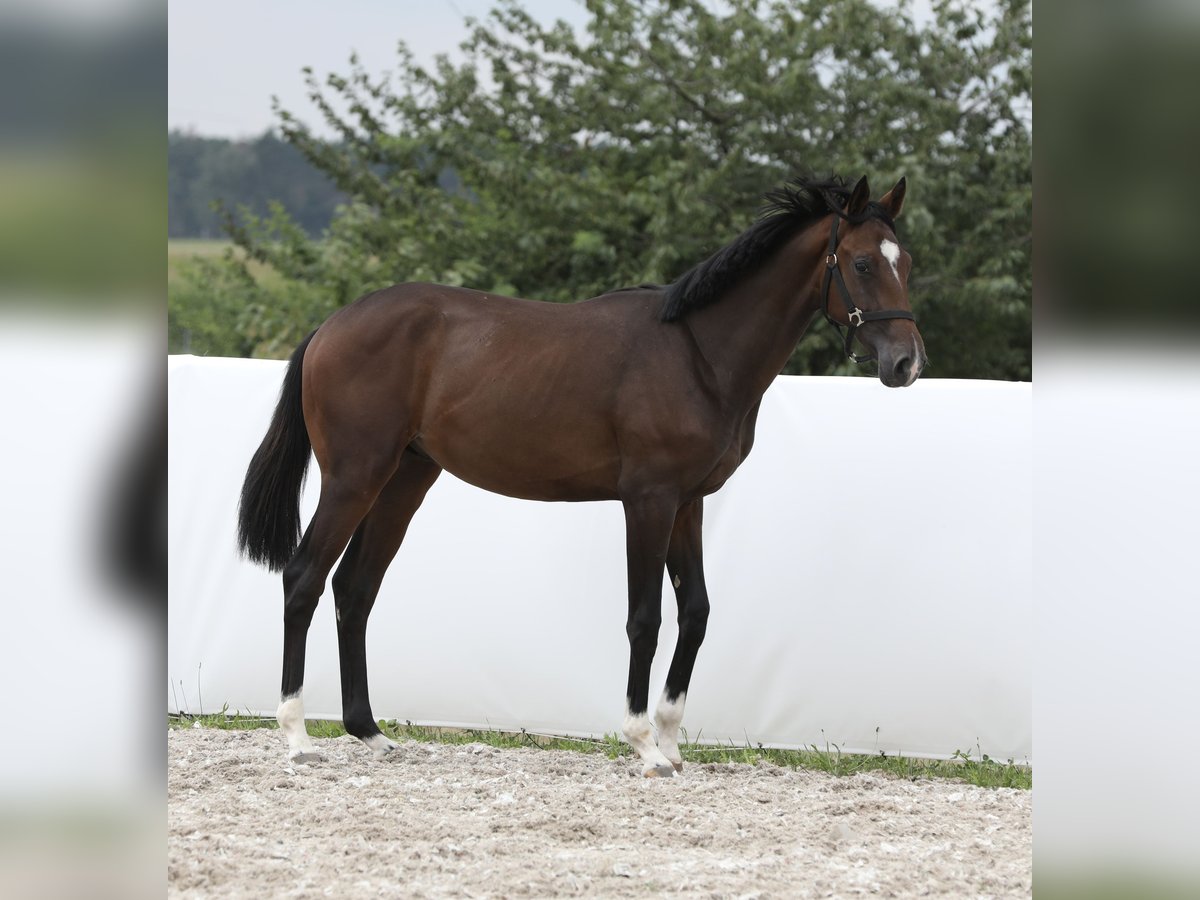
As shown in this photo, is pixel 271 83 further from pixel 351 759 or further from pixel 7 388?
pixel 7 388

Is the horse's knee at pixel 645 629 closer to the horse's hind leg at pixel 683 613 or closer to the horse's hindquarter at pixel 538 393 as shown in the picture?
the horse's hind leg at pixel 683 613

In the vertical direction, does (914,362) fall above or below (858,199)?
below

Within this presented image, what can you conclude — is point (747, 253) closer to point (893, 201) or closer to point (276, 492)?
point (893, 201)

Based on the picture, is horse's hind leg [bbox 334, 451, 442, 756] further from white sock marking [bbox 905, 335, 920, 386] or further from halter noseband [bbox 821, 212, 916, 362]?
white sock marking [bbox 905, 335, 920, 386]

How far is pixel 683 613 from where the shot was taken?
4.44 m

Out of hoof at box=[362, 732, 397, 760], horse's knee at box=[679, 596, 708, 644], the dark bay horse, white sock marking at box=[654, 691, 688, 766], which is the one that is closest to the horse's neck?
the dark bay horse

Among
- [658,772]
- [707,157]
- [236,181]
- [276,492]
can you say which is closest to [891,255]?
[658,772]

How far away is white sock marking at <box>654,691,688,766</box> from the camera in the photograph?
14.5ft

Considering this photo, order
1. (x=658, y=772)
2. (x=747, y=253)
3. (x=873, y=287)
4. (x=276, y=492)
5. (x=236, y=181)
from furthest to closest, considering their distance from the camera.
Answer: (x=236, y=181) → (x=276, y=492) → (x=747, y=253) → (x=658, y=772) → (x=873, y=287)

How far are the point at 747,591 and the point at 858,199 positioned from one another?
1.62 metres

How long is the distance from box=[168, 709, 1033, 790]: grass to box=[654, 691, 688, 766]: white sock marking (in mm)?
184

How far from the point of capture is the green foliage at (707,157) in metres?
10.5

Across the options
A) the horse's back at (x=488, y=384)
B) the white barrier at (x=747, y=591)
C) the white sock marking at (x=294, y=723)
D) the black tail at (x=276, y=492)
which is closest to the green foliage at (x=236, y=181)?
the white barrier at (x=747, y=591)

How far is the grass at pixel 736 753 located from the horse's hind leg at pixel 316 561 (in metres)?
0.70
